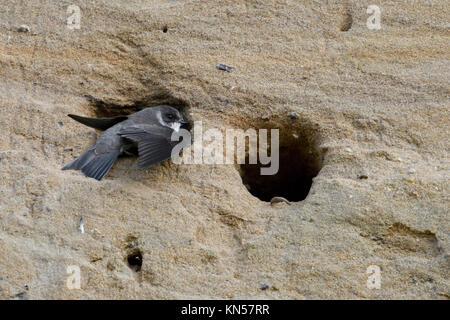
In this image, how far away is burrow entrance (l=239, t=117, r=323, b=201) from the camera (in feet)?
12.3

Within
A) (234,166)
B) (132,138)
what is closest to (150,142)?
→ (132,138)

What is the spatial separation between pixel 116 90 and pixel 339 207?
1.51 m

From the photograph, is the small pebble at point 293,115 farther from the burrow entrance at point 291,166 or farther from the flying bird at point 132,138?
the flying bird at point 132,138

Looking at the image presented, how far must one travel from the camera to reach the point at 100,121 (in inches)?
145

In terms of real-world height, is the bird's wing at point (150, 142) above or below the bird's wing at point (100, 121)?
below

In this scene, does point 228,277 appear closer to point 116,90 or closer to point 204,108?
point 204,108

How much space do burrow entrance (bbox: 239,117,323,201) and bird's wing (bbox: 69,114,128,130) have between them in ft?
2.43

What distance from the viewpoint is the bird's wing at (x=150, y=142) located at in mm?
3387

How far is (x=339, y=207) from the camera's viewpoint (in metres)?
3.24

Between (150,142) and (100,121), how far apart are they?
1.18ft

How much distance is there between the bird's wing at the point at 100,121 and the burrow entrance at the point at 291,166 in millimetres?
741

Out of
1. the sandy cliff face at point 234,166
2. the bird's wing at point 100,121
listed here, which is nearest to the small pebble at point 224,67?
the sandy cliff face at point 234,166

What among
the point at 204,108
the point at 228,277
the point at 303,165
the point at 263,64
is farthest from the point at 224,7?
the point at 228,277

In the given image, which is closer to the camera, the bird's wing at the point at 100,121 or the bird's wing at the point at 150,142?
the bird's wing at the point at 150,142
